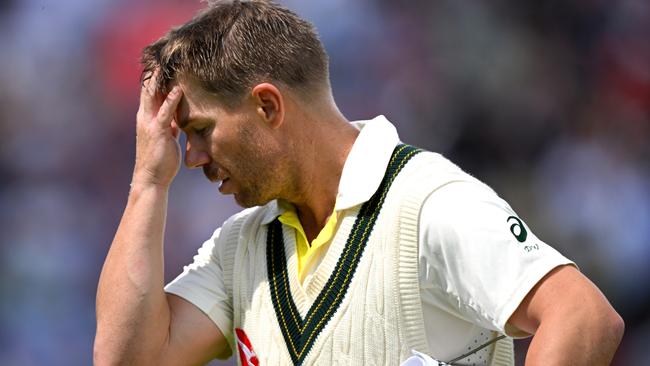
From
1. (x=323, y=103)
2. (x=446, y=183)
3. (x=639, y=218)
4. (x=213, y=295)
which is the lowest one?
(x=639, y=218)

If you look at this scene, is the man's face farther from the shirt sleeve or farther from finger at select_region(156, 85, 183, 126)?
the shirt sleeve

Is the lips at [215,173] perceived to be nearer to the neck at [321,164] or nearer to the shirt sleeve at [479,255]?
the neck at [321,164]

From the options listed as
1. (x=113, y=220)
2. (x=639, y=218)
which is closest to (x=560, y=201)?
(x=639, y=218)

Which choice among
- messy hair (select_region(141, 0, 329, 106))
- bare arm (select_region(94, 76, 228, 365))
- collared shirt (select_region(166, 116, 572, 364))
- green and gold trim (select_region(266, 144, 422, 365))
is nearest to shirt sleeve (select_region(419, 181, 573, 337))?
collared shirt (select_region(166, 116, 572, 364))

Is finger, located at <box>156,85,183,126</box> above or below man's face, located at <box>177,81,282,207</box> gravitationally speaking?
above

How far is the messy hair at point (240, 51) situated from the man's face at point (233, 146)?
33mm

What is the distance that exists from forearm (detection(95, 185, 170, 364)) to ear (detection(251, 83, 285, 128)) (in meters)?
0.30

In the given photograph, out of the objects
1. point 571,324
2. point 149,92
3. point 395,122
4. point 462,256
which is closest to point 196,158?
point 149,92

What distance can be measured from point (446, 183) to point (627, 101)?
284 cm

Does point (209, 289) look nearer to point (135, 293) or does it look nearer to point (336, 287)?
point (135, 293)

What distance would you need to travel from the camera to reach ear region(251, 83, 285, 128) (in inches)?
88.0

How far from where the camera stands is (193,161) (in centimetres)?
228

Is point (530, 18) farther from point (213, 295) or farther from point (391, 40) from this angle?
point (213, 295)

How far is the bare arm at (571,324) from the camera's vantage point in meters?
1.82
